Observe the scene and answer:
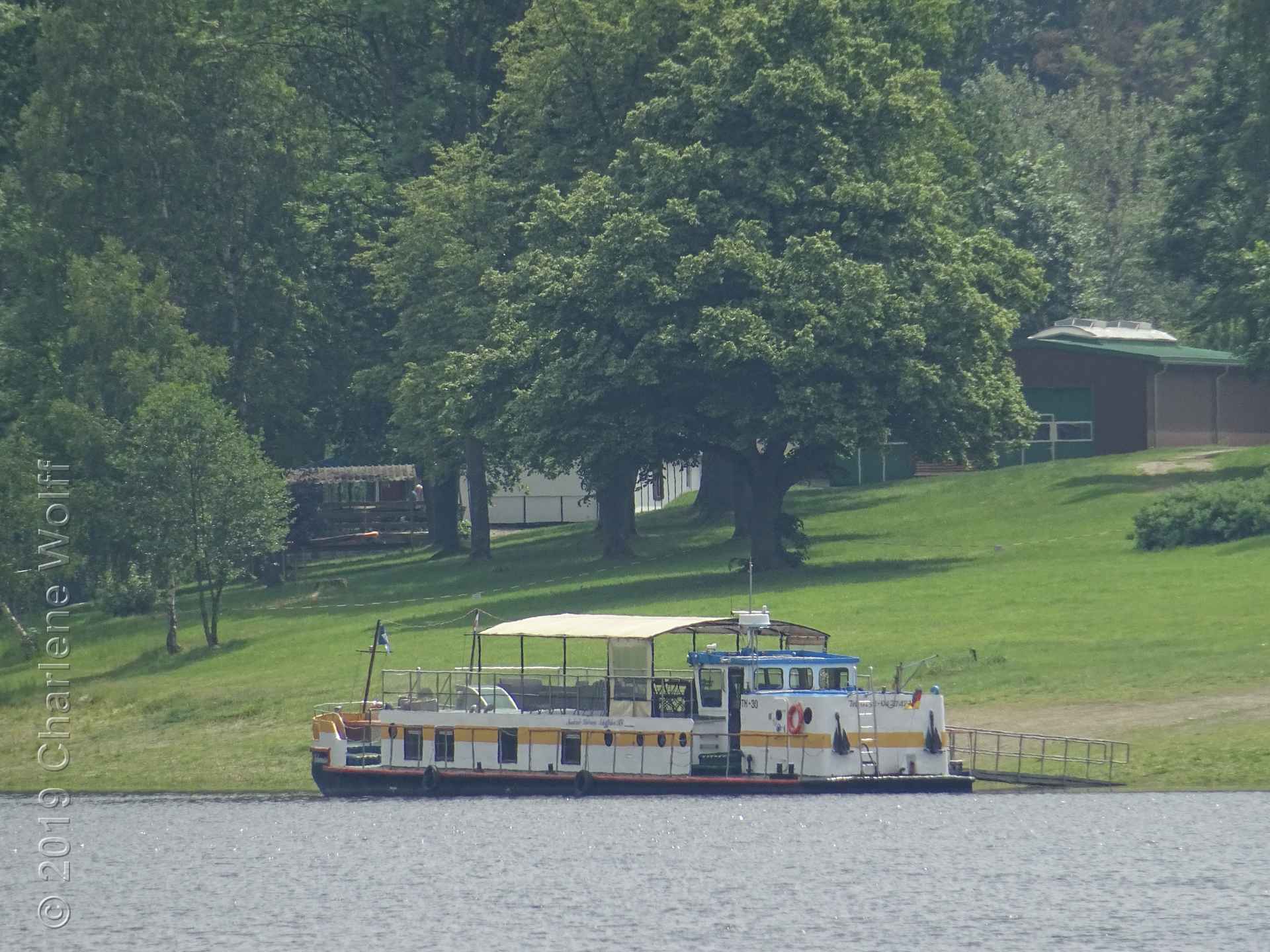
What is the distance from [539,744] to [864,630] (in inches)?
531

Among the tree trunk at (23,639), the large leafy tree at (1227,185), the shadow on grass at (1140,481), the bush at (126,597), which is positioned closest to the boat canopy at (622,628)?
the tree trunk at (23,639)

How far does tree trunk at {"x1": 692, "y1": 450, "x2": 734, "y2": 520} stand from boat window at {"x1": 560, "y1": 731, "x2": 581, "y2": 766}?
153 ft

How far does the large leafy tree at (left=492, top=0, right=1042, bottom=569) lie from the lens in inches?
2808

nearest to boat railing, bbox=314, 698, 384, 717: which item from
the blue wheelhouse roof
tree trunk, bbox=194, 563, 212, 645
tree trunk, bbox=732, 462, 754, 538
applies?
the blue wheelhouse roof

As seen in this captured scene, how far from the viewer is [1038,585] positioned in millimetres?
66188

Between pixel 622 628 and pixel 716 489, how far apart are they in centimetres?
4791

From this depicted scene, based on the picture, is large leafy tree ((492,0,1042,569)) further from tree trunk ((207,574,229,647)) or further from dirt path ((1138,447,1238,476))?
dirt path ((1138,447,1238,476))

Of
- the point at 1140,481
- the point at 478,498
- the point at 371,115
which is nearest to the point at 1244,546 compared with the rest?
the point at 1140,481

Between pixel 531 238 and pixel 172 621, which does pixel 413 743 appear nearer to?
pixel 172 621

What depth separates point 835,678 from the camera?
162 ft

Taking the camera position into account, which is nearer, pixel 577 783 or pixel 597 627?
pixel 577 783

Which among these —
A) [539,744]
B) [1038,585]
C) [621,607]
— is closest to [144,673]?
[621,607]

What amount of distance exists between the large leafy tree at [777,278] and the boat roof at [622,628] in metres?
19.7

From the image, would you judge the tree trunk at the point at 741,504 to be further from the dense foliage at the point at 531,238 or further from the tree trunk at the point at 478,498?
the tree trunk at the point at 478,498
